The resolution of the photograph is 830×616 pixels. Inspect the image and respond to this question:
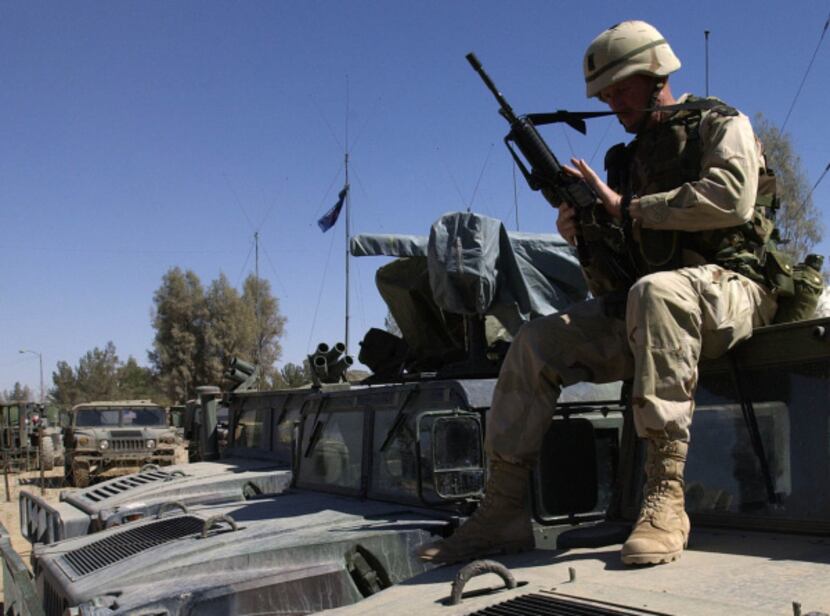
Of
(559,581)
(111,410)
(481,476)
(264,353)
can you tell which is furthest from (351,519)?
(264,353)

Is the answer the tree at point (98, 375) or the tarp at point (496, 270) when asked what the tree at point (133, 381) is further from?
the tarp at point (496, 270)

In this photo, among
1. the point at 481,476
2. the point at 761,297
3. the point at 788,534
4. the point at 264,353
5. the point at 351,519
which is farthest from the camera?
the point at 264,353

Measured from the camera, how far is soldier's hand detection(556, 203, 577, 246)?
3338 mm

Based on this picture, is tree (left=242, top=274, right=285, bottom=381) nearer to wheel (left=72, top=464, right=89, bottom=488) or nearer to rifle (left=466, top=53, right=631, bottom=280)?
wheel (left=72, top=464, right=89, bottom=488)

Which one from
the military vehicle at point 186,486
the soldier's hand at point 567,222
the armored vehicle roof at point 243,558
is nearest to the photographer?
the soldier's hand at point 567,222

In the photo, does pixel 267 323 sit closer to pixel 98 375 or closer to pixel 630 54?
pixel 98 375

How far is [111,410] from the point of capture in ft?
57.0

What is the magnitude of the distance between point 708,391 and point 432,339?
2790 mm

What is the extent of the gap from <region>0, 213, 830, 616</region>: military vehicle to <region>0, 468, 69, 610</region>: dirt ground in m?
5.82

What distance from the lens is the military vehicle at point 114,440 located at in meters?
16.4

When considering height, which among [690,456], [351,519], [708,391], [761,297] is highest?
[761,297]

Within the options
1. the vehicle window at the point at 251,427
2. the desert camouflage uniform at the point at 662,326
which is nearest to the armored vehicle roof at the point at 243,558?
the desert camouflage uniform at the point at 662,326

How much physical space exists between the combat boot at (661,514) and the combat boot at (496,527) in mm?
494

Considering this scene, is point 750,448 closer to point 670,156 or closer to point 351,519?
Result: point 670,156
